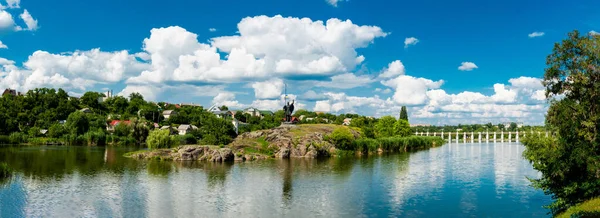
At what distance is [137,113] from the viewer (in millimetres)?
158625

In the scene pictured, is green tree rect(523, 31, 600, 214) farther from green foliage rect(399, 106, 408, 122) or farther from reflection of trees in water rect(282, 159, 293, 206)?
green foliage rect(399, 106, 408, 122)

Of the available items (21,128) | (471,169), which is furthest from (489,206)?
(21,128)

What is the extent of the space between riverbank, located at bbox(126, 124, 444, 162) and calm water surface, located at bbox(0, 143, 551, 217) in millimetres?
9894

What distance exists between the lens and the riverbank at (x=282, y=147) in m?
66.1

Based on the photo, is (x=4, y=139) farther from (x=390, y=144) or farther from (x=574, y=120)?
(x=574, y=120)

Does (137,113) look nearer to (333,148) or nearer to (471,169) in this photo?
(333,148)

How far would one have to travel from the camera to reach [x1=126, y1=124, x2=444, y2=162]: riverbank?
66.1 meters

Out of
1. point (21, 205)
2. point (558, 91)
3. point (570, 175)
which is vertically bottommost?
point (21, 205)

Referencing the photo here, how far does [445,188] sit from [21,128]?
113m

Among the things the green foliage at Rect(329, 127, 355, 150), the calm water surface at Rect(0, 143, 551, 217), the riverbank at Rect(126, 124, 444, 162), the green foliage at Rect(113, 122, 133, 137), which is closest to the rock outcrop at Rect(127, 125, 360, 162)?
the riverbank at Rect(126, 124, 444, 162)

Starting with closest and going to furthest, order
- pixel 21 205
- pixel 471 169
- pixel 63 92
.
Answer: pixel 21 205 → pixel 471 169 → pixel 63 92

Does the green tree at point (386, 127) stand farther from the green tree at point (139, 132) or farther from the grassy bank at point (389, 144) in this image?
the green tree at point (139, 132)

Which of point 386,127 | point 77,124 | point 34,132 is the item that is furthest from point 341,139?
point 34,132

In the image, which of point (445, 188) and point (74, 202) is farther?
point (445, 188)
